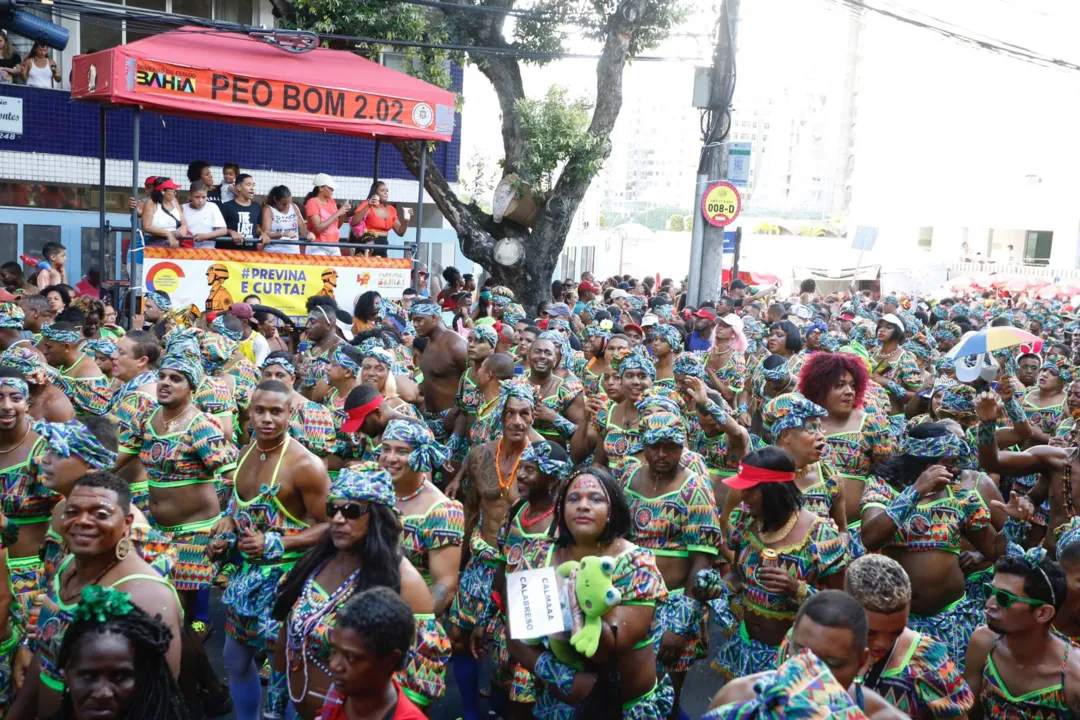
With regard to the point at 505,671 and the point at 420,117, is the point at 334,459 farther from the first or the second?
the point at 420,117

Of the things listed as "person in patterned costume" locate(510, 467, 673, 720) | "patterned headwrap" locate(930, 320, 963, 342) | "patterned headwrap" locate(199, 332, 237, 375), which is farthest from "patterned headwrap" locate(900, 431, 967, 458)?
"patterned headwrap" locate(930, 320, 963, 342)

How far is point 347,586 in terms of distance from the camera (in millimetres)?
4188

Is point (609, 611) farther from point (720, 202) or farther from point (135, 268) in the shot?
point (720, 202)

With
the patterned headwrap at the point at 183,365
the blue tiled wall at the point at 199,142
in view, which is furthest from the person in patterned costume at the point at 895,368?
the blue tiled wall at the point at 199,142

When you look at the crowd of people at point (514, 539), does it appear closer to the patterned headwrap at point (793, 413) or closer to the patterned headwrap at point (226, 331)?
the patterned headwrap at point (793, 413)

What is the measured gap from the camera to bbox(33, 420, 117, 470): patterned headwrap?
16.8ft

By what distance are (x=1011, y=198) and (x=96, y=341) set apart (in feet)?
161

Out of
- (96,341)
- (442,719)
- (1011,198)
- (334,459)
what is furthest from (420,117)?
(1011,198)

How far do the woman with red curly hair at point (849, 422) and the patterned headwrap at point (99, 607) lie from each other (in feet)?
15.9

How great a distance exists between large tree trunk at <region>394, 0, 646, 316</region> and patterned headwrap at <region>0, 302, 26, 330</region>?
8622 mm

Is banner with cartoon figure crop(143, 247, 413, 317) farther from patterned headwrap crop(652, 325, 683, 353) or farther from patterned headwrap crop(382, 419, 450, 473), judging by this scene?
patterned headwrap crop(382, 419, 450, 473)

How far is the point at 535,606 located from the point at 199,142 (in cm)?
1666

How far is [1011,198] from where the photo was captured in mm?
50219

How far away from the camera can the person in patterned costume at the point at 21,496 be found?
5.59m
